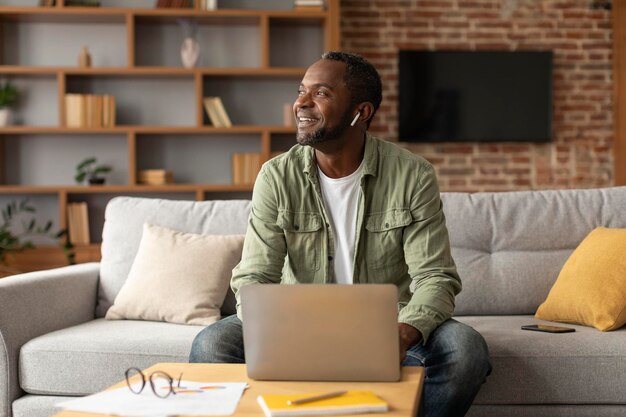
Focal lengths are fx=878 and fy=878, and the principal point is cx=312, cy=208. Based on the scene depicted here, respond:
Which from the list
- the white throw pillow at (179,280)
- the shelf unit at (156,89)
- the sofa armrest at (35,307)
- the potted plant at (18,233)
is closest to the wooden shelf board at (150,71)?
the shelf unit at (156,89)

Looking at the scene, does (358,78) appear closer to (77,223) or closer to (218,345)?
(218,345)

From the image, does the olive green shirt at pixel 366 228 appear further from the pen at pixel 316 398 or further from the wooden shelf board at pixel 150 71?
the wooden shelf board at pixel 150 71

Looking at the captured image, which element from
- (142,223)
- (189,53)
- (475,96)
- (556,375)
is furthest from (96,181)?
(556,375)

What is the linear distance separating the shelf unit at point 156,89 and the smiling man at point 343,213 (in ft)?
9.83

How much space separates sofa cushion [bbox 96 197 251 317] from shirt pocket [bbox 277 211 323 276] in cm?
75

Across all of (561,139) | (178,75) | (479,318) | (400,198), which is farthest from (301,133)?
(561,139)

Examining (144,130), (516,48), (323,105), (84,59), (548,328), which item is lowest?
(548,328)

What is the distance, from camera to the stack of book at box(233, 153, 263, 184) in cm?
541

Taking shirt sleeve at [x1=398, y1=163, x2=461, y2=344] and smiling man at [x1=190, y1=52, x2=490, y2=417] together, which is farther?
smiling man at [x1=190, y1=52, x2=490, y2=417]

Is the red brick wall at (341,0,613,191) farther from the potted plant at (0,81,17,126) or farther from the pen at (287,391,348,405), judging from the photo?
the pen at (287,391,348,405)

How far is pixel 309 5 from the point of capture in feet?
17.5

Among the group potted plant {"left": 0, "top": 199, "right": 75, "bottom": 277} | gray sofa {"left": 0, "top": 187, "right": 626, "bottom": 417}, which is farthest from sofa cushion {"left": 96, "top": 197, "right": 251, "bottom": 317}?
potted plant {"left": 0, "top": 199, "right": 75, "bottom": 277}

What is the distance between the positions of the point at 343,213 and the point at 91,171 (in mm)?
3462

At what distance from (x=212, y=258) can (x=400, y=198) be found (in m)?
0.83
